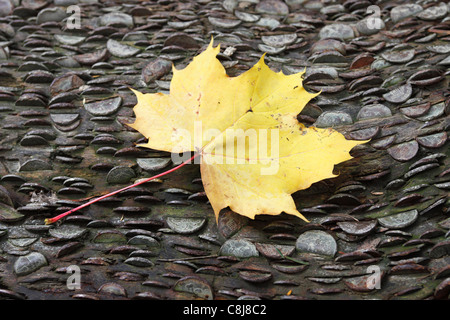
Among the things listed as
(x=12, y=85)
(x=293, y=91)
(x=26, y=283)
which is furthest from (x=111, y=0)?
(x=26, y=283)

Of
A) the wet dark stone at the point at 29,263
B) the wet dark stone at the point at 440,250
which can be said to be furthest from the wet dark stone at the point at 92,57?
the wet dark stone at the point at 440,250

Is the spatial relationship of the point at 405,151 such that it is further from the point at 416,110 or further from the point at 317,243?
the point at 317,243

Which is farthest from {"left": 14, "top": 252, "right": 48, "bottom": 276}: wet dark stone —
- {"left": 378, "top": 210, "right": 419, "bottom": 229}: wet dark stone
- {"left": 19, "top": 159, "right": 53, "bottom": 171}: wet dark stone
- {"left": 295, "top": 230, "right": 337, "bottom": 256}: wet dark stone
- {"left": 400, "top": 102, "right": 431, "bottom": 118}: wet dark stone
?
{"left": 400, "top": 102, "right": 431, "bottom": 118}: wet dark stone

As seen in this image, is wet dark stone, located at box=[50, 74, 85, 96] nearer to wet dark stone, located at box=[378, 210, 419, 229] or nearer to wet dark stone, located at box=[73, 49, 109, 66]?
wet dark stone, located at box=[73, 49, 109, 66]

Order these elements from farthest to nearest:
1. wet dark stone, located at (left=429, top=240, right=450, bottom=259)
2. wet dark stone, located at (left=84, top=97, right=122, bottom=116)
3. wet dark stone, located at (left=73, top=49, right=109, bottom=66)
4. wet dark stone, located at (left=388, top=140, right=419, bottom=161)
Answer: wet dark stone, located at (left=73, top=49, right=109, bottom=66), wet dark stone, located at (left=84, top=97, right=122, bottom=116), wet dark stone, located at (left=388, top=140, right=419, bottom=161), wet dark stone, located at (left=429, top=240, right=450, bottom=259)

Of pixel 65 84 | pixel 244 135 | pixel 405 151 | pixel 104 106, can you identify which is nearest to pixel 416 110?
pixel 405 151

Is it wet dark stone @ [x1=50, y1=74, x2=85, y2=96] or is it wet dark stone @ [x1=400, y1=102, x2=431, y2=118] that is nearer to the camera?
wet dark stone @ [x1=400, y1=102, x2=431, y2=118]

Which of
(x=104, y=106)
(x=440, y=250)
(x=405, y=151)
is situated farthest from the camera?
(x=104, y=106)

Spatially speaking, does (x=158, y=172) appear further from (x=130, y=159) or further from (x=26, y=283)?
(x=26, y=283)
